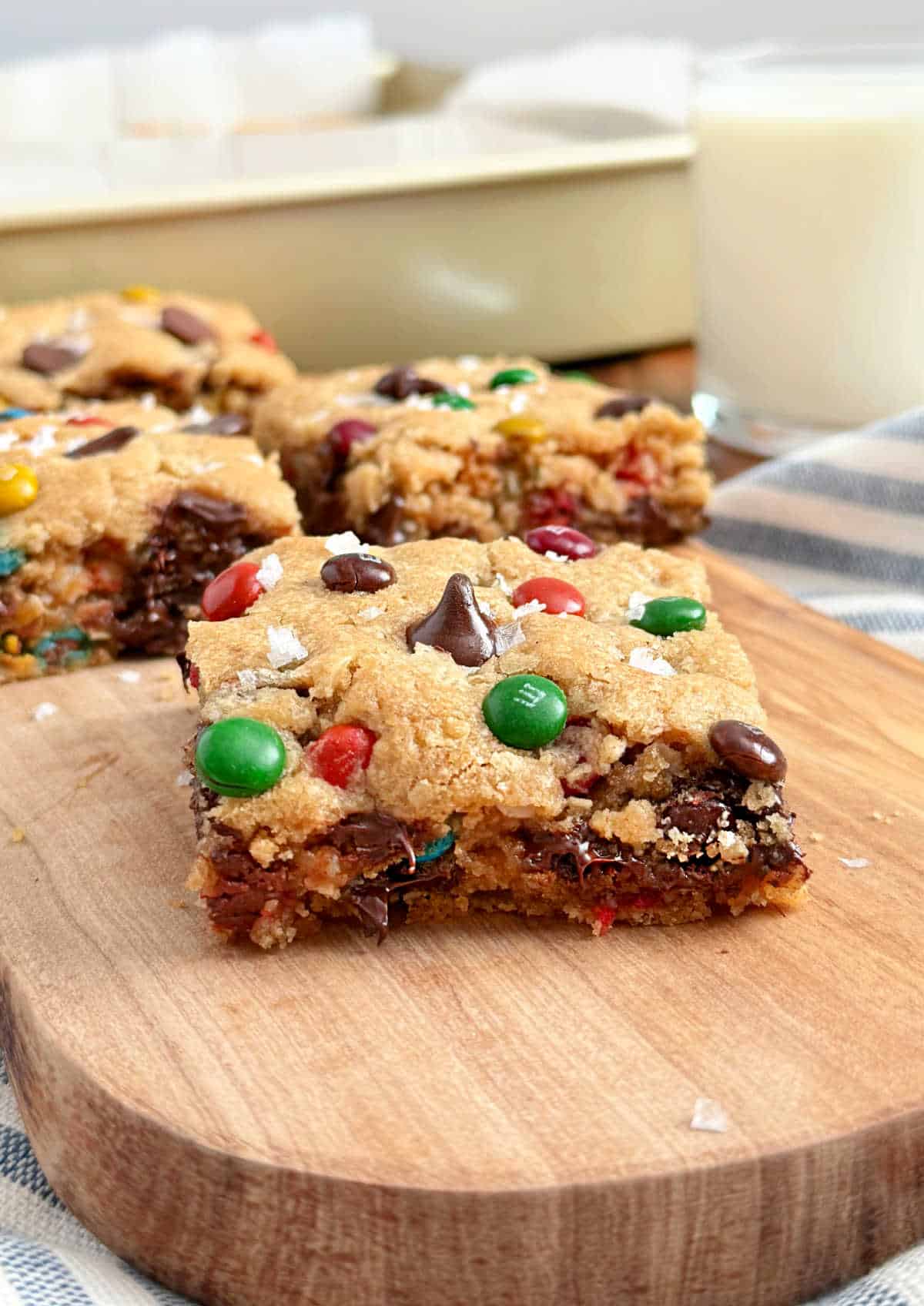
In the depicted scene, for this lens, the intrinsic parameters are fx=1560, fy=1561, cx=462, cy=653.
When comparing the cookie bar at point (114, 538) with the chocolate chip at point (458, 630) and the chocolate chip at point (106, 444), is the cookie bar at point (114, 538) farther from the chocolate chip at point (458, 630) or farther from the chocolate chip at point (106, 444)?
the chocolate chip at point (458, 630)

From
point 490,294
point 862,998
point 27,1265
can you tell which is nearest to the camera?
point 27,1265

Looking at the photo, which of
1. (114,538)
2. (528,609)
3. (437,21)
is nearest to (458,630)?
(528,609)

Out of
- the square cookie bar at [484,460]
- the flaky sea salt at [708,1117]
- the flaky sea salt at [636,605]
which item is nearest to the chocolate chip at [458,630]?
the flaky sea salt at [636,605]

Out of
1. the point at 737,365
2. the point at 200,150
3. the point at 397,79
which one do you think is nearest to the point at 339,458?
the point at 737,365

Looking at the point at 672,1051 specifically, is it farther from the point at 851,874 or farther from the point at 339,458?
the point at 339,458

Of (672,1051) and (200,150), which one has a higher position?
(200,150)

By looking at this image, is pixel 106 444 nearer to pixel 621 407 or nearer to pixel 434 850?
pixel 621 407
